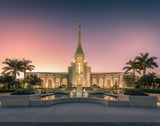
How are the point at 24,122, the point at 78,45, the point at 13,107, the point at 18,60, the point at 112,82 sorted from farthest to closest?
the point at 78,45 < the point at 112,82 < the point at 18,60 < the point at 13,107 < the point at 24,122

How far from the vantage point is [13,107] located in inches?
339

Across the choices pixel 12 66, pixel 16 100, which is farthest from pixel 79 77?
pixel 16 100

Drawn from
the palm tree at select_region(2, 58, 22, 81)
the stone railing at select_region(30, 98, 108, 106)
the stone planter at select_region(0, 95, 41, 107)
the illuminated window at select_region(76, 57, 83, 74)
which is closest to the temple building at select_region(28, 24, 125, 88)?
the illuminated window at select_region(76, 57, 83, 74)

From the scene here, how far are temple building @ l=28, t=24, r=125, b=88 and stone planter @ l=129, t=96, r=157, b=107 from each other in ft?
122

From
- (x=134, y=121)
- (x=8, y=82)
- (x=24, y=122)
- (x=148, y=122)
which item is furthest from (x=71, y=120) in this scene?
(x=8, y=82)

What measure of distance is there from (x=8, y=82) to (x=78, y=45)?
107 feet

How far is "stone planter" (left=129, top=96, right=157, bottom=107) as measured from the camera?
8.75 metres

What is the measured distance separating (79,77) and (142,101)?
38.2m

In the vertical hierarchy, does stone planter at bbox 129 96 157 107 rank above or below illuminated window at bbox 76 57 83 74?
below

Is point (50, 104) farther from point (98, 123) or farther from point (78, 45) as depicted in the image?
point (78, 45)

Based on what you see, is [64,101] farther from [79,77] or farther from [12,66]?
[79,77]

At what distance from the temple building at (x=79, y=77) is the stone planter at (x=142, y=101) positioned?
3705cm

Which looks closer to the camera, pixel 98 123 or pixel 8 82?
pixel 98 123

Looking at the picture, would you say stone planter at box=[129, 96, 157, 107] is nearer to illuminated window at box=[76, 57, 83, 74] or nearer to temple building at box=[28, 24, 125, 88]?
temple building at box=[28, 24, 125, 88]
